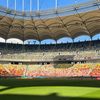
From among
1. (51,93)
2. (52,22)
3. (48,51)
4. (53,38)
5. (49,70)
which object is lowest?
(51,93)

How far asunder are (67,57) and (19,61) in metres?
16.0

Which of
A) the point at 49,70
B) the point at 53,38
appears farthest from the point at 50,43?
the point at 49,70

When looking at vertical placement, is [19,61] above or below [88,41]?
below

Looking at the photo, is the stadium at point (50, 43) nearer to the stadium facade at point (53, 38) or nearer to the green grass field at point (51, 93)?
the stadium facade at point (53, 38)

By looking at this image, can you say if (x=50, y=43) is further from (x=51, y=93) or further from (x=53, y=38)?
(x=51, y=93)

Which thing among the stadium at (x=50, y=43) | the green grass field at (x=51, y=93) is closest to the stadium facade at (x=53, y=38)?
the stadium at (x=50, y=43)

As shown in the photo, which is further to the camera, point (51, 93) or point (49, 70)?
point (49, 70)

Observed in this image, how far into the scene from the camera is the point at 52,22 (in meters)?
75.0

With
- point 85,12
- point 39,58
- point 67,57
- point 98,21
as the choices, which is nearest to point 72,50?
point 67,57

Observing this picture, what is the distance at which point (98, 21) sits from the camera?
2783 inches

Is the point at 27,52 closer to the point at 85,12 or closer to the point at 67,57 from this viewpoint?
the point at 67,57

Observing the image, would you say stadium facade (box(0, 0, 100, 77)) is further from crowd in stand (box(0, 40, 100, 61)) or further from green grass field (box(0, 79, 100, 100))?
green grass field (box(0, 79, 100, 100))

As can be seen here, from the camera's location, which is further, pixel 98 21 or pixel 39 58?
pixel 39 58

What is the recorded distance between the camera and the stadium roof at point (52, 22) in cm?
6443
